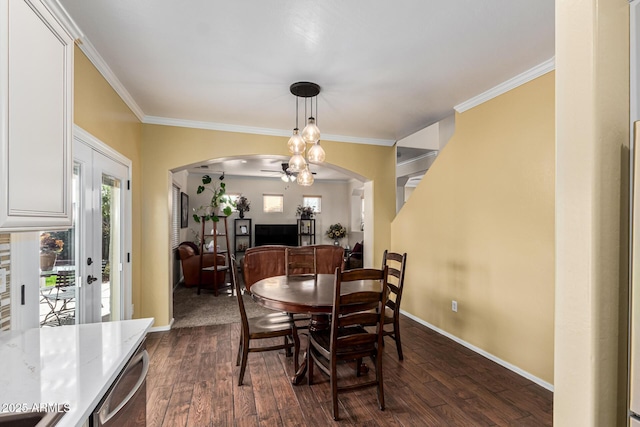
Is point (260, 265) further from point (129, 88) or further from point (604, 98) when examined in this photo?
point (604, 98)

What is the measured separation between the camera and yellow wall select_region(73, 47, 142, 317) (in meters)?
2.16

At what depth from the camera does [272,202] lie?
331 inches

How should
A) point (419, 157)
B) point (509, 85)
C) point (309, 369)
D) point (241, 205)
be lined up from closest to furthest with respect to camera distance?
point (309, 369), point (509, 85), point (419, 157), point (241, 205)

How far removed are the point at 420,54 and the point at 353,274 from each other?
5.83 feet

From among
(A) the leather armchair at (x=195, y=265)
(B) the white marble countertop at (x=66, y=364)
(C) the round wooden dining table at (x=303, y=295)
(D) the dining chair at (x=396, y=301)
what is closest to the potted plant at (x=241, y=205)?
(A) the leather armchair at (x=195, y=265)

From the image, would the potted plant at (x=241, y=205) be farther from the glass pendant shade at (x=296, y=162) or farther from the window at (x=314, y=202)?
the glass pendant shade at (x=296, y=162)

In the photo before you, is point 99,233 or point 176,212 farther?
point 176,212

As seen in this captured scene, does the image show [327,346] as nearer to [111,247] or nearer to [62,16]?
[111,247]

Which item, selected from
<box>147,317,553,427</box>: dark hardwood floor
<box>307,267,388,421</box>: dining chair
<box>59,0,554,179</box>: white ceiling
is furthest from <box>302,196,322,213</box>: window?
<box>307,267,388,421</box>: dining chair

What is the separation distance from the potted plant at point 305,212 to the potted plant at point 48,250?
21.5 ft

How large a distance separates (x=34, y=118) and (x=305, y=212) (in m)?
7.29

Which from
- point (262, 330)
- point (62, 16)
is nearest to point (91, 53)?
point (62, 16)

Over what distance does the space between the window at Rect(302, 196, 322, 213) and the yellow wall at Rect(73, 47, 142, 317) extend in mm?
5379

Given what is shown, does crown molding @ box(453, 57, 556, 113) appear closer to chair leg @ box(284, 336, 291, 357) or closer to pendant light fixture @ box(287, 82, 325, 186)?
pendant light fixture @ box(287, 82, 325, 186)
